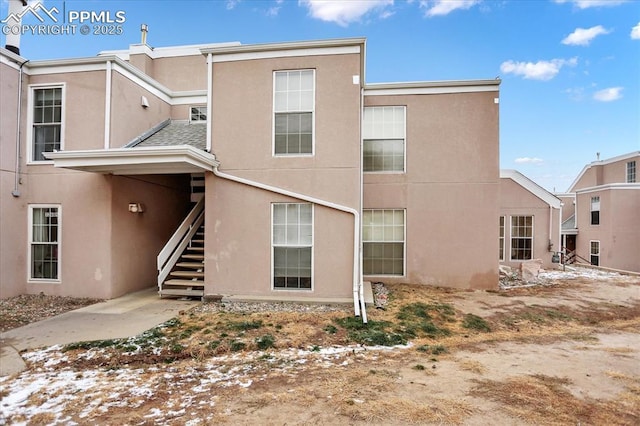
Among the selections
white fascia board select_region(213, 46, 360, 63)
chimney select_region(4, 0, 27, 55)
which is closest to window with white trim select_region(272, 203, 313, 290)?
white fascia board select_region(213, 46, 360, 63)

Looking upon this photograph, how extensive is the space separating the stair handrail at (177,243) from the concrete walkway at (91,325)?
0.75 metres

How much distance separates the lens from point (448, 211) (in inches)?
376

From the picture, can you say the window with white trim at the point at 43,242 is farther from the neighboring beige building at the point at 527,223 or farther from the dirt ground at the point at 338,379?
the neighboring beige building at the point at 527,223

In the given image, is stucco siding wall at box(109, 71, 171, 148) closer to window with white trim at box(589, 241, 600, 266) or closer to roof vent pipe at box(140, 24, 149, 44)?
roof vent pipe at box(140, 24, 149, 44)

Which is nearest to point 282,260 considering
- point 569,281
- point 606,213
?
point 569,281

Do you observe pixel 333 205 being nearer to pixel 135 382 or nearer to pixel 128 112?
pixel 135 382

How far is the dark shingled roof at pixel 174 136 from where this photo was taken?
8367mm

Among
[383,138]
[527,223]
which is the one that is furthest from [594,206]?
[383,138]

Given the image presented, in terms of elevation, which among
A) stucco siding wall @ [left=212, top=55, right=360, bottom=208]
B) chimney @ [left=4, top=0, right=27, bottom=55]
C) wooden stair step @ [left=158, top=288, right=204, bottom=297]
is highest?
chimney @ [left=4, top=0, right=27, bottom=55]

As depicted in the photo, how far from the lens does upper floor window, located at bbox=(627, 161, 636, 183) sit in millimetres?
20984

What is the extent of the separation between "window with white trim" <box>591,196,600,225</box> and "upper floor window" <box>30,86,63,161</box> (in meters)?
25.2

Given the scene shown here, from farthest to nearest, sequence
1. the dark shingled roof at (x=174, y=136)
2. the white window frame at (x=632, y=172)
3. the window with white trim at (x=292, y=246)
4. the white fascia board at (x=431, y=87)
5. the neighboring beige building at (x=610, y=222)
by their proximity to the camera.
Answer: the white window frame at (x=632, y=172), the neighboring beige building at (x=610, y=222), the white fascia board at (x=431, y=87), the dark shingled roof at (x=174, y=136), the window with white trim at (x=292, y=246)

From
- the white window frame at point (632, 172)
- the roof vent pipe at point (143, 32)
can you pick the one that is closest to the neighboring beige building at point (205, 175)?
the roof vent pipe at point (143, 32)

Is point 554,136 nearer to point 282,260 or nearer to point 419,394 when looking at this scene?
point 282,260
